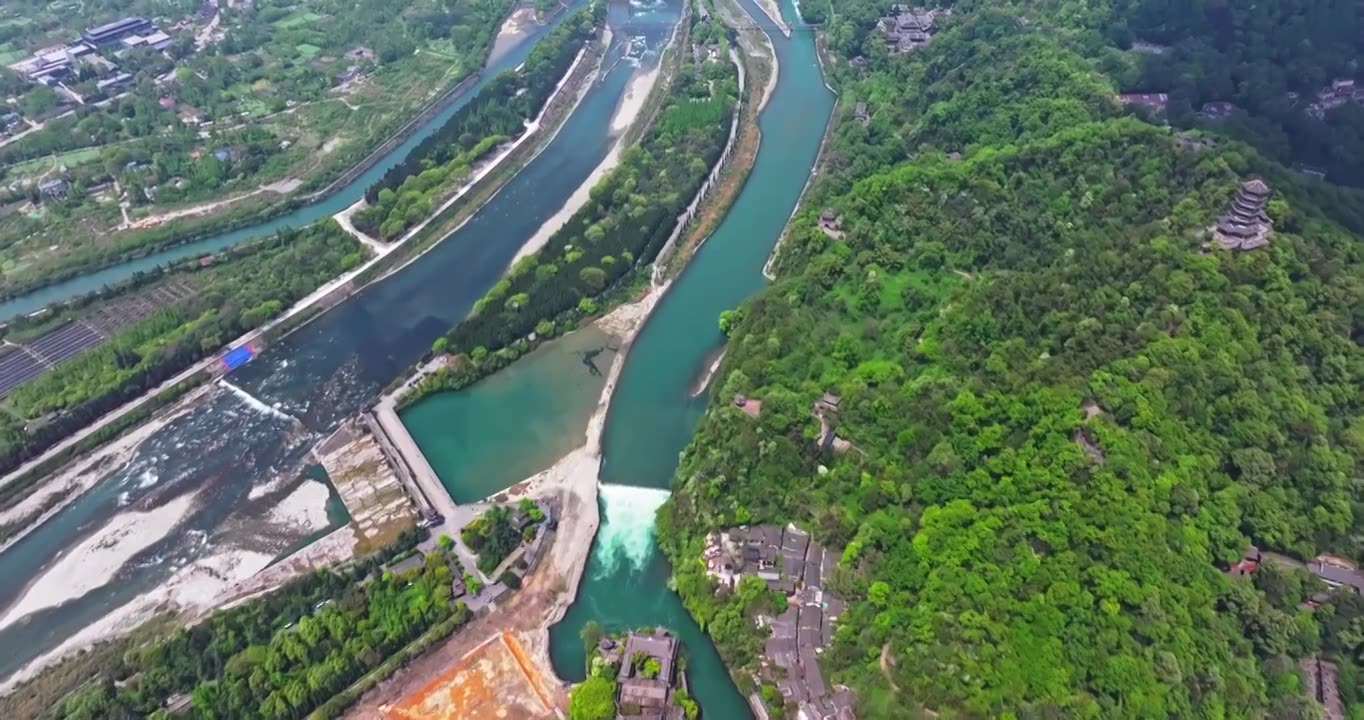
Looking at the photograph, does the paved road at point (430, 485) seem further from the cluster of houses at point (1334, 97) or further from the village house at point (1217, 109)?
the cluster of houses at point (1334, 97)

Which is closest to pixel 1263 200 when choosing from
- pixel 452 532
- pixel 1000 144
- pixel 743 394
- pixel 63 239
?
pixel 1000 144

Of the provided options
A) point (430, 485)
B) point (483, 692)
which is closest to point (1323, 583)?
point (483, 692)

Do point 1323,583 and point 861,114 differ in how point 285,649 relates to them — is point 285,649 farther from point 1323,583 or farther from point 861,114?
point 861,114

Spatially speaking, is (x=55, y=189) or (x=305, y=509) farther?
(x=55, y=189)

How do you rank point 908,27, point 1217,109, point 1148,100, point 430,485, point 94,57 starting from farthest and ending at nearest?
point 94,57, point 908,27, point 1148,100, point 1217,109, point 430,485

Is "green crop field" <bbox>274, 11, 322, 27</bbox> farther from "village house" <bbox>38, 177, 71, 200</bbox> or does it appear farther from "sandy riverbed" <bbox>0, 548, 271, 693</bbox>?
"sandy riverbed" <bbox>0, 548, 271, 693</bbox>

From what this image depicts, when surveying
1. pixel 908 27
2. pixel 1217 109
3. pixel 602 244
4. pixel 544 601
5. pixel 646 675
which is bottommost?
pixel 544 601

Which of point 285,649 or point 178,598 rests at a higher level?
point 285,649

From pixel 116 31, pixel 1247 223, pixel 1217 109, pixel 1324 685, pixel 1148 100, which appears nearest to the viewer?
pixel 1324 685
